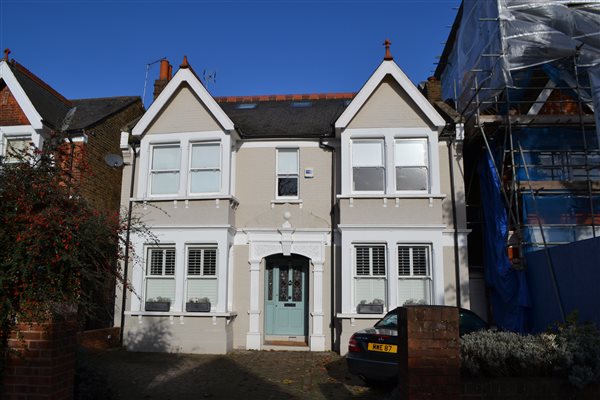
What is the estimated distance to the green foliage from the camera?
4727mm

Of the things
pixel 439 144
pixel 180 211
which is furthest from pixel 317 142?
pixel 180 211

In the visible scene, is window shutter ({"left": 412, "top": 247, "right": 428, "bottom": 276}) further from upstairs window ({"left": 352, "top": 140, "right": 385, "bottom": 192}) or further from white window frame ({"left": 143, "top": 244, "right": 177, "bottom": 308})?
white window frame ({"left": 143, "top": 244, "right": 177, "bottom": 308})

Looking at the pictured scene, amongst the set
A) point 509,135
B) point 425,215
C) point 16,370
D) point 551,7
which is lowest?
point 16,370

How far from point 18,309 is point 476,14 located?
14.9m

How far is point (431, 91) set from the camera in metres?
15.6

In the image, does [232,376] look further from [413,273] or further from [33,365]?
[33,365]

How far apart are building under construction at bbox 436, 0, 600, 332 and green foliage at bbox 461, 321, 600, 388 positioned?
6.69 m

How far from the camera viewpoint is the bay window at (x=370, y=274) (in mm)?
12727

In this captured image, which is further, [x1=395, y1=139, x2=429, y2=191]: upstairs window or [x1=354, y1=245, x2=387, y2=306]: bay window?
[x1=395, y1=139, x2=429, y2=191]: upstairs window

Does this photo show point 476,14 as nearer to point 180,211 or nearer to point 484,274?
point 484,274

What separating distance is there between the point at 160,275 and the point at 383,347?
7591mm

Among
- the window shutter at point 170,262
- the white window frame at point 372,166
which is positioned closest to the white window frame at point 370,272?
the white window frame at point 372,166

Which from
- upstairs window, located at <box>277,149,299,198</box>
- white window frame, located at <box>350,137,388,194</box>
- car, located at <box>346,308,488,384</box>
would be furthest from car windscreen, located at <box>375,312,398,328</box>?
upstairs window, located at <box>277,149,299,198</box>

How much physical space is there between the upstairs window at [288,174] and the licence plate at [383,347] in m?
6.58
